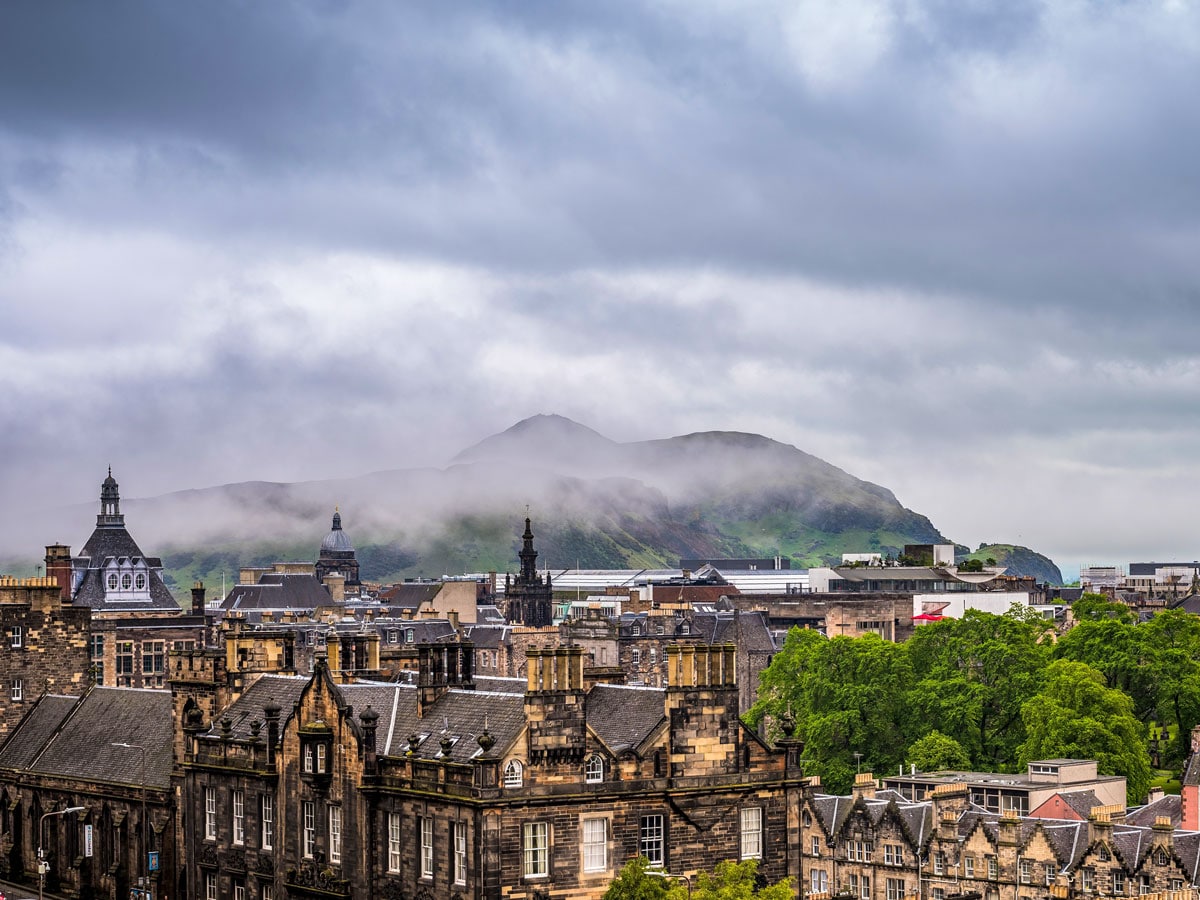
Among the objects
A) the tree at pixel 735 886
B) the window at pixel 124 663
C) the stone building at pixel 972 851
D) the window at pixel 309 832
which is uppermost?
the window at pixel 124 663

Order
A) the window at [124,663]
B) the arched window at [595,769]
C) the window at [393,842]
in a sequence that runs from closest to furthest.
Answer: the arched window at [595,769], the window at [393,842], the window at [124,663]

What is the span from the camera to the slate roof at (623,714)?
7294 centimetres

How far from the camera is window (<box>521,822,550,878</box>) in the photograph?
2721 inches

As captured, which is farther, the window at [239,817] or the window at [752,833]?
the window at [239,817]

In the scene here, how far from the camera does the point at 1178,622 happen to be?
492 ft

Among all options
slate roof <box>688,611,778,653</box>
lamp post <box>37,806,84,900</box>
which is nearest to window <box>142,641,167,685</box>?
slate roof <box>688,611,778,653</box>

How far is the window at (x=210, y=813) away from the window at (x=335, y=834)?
10.4m

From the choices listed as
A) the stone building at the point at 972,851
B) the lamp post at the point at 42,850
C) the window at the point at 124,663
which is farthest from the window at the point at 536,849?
the window at the point at 124,663

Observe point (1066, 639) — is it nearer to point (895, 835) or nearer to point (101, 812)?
point (895, 835)

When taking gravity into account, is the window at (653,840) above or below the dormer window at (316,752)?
below

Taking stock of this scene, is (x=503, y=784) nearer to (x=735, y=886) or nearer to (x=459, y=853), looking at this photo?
(x=459, y=853)

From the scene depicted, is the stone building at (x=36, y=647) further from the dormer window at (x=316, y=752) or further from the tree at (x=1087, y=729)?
the tree at (x=1087, y=729)

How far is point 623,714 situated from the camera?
74.4 meters

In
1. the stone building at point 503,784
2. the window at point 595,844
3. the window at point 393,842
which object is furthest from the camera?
the window at point 393,842
